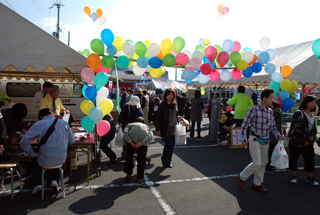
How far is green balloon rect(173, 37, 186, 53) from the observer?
5353 millimetres

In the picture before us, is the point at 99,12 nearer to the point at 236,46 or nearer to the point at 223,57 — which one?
the point at 223,57

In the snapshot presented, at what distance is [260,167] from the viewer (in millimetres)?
3746

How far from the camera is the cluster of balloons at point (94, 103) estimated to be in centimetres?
417

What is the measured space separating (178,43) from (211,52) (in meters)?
0.87

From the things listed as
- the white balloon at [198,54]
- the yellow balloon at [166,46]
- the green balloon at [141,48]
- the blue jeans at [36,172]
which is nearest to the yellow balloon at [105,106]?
the blue jeans at [36,172]

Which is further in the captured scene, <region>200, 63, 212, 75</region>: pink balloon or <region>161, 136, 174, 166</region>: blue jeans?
<region>200, 63, 212, 75</region>: pink balloon

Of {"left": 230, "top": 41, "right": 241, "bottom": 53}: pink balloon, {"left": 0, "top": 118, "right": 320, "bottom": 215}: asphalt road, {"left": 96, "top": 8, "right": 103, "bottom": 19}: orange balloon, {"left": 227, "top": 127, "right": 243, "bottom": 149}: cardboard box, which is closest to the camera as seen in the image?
{"left": 0, "top": 118, "right": 320, "bottom": 215}: asphalt road

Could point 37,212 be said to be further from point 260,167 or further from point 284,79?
point 284,79

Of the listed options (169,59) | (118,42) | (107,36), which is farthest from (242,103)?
(107,36)

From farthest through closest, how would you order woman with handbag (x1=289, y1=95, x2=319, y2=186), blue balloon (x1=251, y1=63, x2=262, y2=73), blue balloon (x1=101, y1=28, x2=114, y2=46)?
blue balloon (x1=251, y1=63, x2=262, y2=73) → blue balloon (x1=101, y1=28, x2=114, y2=46) → woman with handbag (x1=289, y1=95, x2=319, y2=186)

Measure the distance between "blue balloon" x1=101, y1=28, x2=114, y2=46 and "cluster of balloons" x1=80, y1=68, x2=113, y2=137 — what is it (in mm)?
717

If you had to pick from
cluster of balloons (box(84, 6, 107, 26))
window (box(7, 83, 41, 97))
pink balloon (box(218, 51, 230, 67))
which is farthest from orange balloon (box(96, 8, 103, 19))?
window (box(7, 83, 41, 97))

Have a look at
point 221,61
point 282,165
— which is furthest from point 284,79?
point 282,165

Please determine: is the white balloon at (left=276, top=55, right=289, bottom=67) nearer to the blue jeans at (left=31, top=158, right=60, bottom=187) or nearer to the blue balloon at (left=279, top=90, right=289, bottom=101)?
the blue balloon at (left=279, top=90, right=289, bottom=101)
